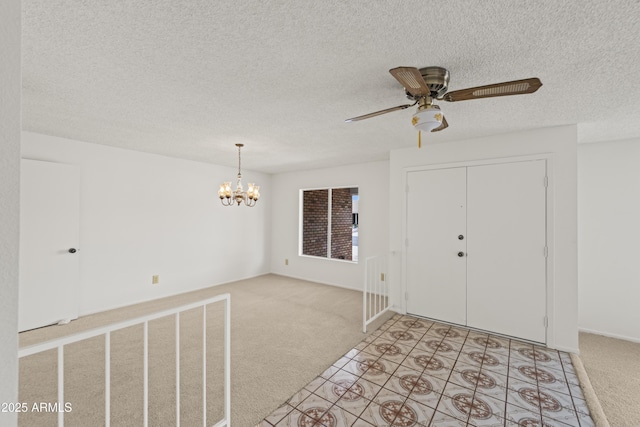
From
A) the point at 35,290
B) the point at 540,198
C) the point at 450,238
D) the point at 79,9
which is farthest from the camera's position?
the point at 450,238

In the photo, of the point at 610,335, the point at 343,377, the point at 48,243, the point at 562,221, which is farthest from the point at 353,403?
the point at 48,243

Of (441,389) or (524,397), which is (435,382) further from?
(524,397)

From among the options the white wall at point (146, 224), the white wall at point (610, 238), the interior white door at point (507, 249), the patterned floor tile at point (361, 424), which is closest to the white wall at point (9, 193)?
the patterned floor tile at point (361, 424)

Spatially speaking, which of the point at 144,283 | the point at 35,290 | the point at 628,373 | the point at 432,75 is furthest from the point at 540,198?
the point at 35,290

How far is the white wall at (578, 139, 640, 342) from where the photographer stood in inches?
120

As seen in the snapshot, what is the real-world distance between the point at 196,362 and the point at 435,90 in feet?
9.67

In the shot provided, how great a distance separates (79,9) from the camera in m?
1.27

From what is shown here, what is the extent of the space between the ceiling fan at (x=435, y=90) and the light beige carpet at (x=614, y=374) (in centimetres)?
232

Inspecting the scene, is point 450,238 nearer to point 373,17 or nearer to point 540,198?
point 540,198

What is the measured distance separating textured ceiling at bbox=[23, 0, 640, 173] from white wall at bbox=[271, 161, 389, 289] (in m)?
1.84

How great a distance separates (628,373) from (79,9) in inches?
184

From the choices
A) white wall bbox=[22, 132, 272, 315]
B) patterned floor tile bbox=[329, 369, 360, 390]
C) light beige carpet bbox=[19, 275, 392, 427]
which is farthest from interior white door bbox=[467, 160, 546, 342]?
white wall bbox=[22, 132, 272, 315]

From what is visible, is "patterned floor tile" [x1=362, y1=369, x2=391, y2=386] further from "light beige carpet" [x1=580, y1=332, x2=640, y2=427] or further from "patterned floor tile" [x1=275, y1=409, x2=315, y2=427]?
"light beige carpet" [x1=580, y1=332, x2=640, y2=427]

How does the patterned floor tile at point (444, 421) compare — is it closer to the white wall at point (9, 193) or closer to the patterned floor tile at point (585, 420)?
the patterned floor tile at point (585, 420)
